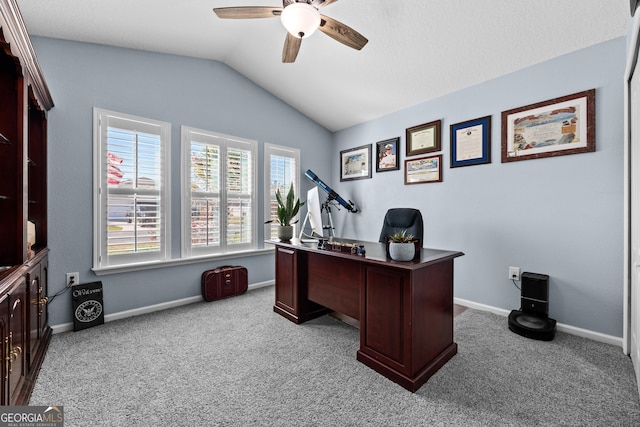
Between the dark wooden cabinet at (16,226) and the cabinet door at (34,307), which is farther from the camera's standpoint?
the cabinet door at (34,307)

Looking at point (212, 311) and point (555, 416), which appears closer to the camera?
point (555, 416)

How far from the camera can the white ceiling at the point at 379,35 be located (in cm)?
211

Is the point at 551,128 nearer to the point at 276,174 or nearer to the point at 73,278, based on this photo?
the point at 276,174

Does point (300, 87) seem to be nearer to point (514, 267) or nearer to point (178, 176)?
point (178, 176)

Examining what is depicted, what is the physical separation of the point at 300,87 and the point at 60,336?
144 inches

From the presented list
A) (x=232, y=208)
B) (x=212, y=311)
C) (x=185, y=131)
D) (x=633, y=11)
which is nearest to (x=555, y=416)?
(x=633, y=11)

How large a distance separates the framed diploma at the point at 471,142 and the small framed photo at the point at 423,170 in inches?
7.7

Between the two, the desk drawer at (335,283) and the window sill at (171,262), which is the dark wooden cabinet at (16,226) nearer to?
the window sill at (171,262)

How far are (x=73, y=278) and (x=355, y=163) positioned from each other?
3682mm

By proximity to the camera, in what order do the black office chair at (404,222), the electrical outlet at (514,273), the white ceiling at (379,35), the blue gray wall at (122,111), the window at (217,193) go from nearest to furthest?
the white ceiling at (379,35)
the blue gray wall at (122,111)
the black office chair at (404,222)
the electrical outlet at (514,273)
the window at (217,193)

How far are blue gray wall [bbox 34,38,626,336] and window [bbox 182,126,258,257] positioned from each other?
5.5 inches

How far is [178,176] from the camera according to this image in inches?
122

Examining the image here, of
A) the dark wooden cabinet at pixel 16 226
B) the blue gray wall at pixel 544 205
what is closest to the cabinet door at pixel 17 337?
the dark wooden cabinet at pixel 16 226

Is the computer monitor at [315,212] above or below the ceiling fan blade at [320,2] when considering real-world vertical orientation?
below
